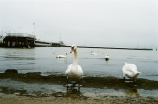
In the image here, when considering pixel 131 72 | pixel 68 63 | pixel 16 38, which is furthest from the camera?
pixel 16 38

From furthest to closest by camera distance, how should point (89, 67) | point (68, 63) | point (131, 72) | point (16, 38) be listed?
point (16, 38), point (68, 63), point (89, 67), point (131, 72)

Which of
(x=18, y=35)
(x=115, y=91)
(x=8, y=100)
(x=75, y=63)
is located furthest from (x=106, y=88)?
(x=18, y=35)

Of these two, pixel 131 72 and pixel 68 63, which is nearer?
pixel 131 72

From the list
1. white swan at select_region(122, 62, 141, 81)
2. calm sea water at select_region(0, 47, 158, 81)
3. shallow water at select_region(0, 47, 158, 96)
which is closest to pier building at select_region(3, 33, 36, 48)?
calm sea water at select_region(0, 47, 158, 81)

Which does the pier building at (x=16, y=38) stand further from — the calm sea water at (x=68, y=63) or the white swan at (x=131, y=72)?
the white swan at (x=131, y=72)

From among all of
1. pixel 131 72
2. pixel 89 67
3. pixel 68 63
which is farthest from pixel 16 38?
pixel 131 72

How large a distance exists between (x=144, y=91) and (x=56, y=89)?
378 cm

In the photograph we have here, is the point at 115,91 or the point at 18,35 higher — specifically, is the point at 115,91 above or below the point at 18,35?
below

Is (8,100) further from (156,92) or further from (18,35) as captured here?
(18,35)

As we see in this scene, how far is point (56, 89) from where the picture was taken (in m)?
7.92

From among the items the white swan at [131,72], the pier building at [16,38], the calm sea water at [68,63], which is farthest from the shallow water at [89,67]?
the pier building at [16,38]

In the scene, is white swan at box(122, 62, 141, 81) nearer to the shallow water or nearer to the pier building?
the shallow water

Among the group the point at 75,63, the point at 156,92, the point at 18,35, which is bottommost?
the point at 156,92

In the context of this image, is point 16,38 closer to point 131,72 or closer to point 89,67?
point 89,67
